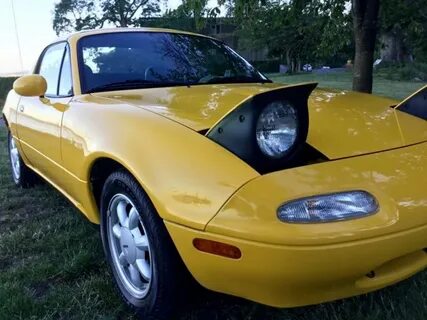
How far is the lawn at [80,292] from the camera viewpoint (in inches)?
86.2

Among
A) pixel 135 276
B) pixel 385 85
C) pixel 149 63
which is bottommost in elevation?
pixel 385 85

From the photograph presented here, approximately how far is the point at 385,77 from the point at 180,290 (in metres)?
27.5

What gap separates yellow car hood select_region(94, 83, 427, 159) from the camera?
217 cm

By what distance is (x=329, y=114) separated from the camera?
2.48 meters

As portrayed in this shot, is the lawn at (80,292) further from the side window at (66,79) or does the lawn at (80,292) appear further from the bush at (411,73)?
the bush at (411,73)

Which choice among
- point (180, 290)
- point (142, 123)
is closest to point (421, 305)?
point (180, 290)

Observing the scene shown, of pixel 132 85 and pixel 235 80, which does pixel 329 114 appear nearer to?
pixel 235 80

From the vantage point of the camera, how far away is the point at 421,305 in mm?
2141

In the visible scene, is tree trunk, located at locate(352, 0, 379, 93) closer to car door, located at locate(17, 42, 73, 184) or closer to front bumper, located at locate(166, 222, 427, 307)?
car door, located at locate(17, 42, 73, 184)

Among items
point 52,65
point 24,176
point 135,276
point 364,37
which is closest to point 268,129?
point 135,276

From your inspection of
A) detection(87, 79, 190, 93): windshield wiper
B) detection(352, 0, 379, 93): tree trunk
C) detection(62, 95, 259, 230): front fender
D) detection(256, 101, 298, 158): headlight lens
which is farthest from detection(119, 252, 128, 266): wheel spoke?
detection(352, 0, 379, 93): tree trunk

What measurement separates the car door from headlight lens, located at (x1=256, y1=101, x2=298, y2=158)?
1495 mm

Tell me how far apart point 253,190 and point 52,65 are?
8.90ft

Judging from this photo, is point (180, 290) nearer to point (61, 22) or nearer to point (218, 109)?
point (218, 109)
